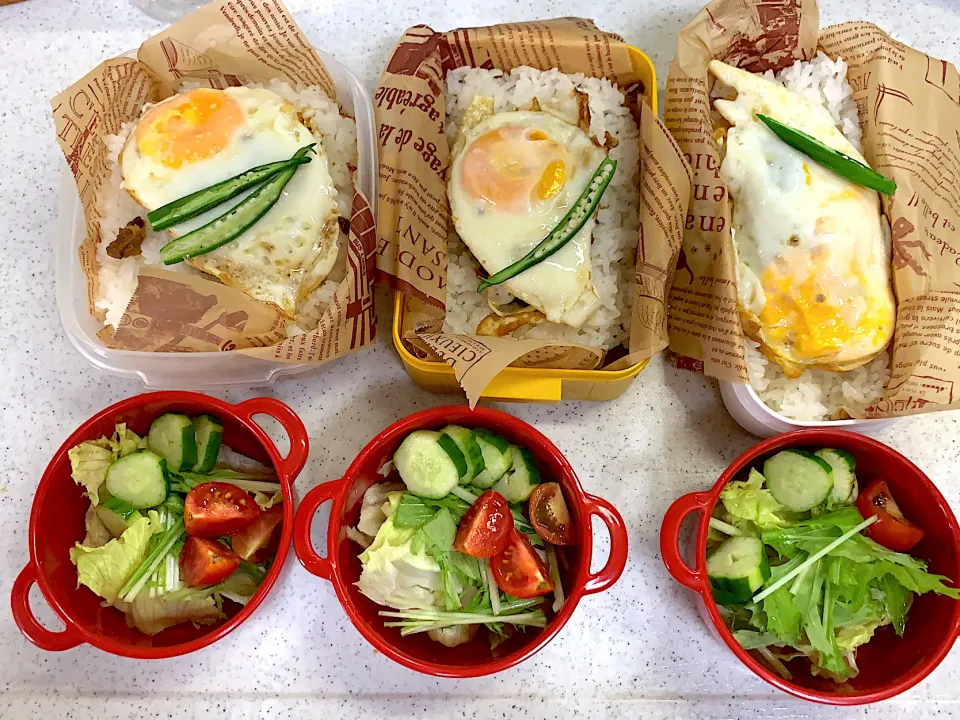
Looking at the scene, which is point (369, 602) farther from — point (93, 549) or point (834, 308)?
point (834, 308)

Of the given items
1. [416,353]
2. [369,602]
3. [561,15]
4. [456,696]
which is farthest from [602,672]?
[561,15]

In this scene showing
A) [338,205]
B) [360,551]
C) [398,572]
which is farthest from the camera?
[338,205]

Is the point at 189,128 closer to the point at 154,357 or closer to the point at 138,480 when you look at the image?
the point at 154,357

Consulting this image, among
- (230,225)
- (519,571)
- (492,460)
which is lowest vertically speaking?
(519,571)

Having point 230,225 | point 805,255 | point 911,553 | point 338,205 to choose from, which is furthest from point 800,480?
point 230,225

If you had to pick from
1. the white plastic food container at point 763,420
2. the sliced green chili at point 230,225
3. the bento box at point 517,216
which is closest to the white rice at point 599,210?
the bento box at point 517,216

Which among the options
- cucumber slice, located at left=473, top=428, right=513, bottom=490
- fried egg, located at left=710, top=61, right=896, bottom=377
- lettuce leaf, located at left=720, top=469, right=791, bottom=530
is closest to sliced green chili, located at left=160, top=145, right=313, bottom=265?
cucumber slice, located at left=473, top=428, right=513, bottom=490

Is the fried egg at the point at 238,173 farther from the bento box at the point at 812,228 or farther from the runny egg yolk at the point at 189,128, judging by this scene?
the bento box at the point at 812,228
